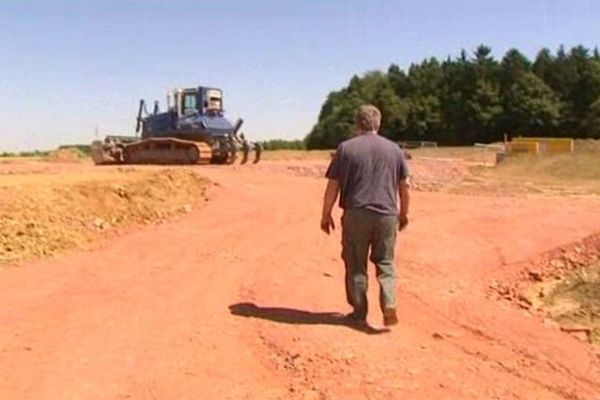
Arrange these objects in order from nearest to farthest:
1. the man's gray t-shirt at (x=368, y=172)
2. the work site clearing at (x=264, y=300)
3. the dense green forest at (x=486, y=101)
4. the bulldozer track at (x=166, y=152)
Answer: the work site clearing at (x=264, y=300) → the man's gray t-shirt at (x=368, y=172) → the bulldozer track at (x=166, y=152) → the dense green forest at (x=486, y=101)

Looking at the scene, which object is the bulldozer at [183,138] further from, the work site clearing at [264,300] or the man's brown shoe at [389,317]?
the man's brown shoe at [389,317]

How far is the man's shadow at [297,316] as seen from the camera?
673cm

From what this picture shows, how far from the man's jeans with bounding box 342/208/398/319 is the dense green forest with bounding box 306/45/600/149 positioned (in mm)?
74001

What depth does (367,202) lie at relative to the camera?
664 cm

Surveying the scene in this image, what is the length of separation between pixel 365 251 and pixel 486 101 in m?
82.4

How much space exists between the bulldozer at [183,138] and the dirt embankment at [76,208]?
13.1 meters

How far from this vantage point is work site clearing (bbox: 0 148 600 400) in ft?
18.2

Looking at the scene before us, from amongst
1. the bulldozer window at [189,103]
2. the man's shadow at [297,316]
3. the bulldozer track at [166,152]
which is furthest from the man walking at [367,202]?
the bulldozer window at [189,103]

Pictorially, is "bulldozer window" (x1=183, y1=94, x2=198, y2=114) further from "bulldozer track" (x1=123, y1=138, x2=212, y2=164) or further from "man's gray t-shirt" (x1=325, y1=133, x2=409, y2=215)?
"man's gray t-shirt" (x1=325, y1=133, x2=409, y2=215)

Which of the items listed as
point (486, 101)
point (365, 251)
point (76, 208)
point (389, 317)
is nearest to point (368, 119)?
point (365, 251)

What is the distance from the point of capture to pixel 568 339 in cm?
730

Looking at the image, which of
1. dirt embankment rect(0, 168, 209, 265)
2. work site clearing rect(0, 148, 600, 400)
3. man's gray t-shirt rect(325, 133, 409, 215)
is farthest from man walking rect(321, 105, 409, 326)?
dirt embankment rect(0, 168, 209, 265)

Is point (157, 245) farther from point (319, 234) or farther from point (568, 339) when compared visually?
point (568, 339)

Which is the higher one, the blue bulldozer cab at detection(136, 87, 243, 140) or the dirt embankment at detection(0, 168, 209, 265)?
the blue bulldozer cab at detection(136, 87, 243, 140)
